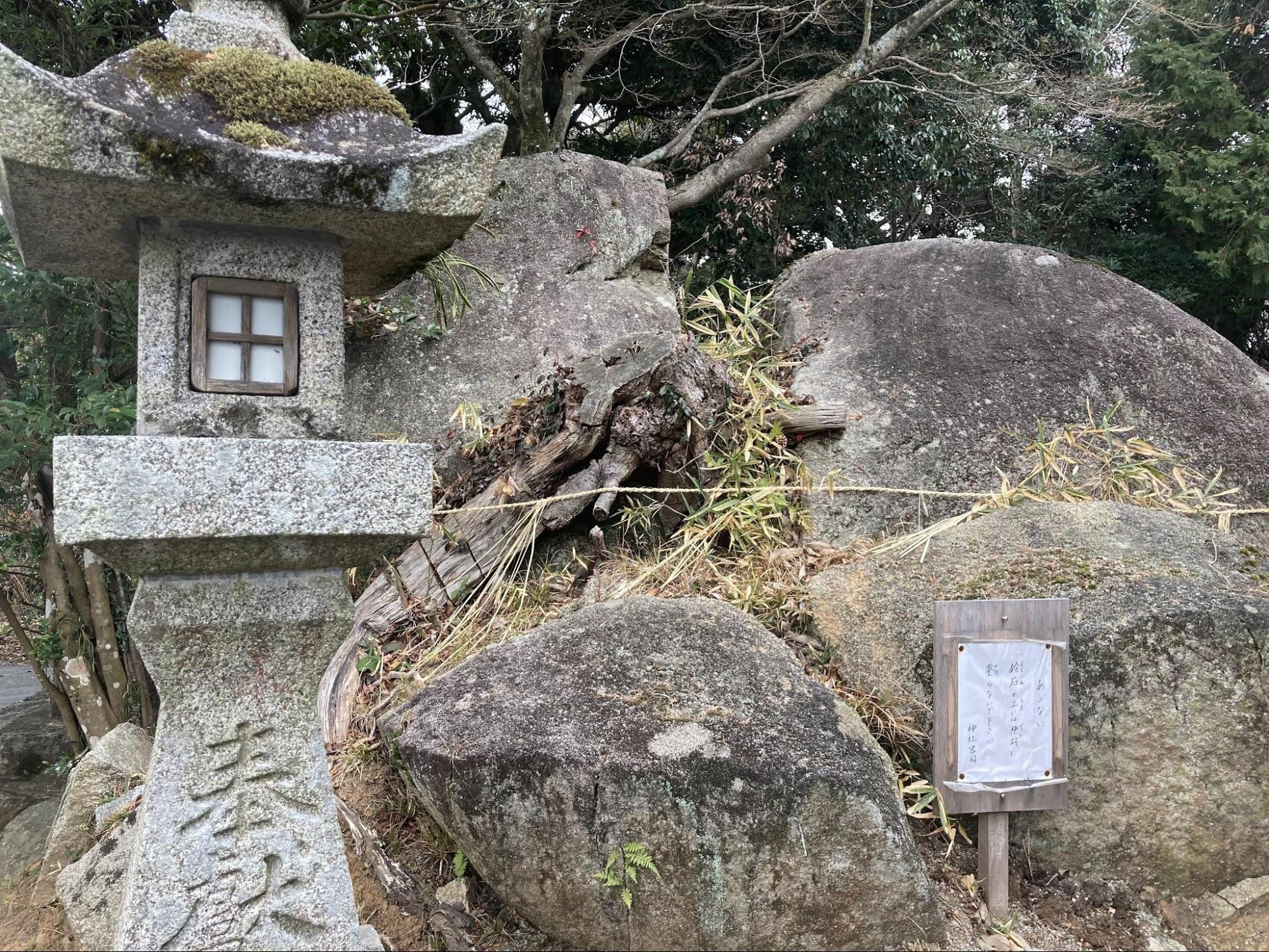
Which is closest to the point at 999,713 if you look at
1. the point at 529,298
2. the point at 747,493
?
the point at 747,493

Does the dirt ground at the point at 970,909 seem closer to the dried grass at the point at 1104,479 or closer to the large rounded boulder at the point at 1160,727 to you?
the large rounded boulder at the point at 1160,727

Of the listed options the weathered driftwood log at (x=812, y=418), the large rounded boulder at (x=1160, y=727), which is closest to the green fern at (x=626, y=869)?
the large rounded boulder at (x=1160, y=727)

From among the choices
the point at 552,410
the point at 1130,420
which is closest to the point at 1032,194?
the point at 1130,420

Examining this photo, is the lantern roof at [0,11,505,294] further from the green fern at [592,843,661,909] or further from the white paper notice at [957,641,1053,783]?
the white paper notice at [957,641,1053,783]

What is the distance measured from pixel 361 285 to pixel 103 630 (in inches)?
120

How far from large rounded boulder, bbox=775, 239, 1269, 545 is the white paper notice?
1.53 metres

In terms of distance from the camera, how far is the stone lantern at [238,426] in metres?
2.00

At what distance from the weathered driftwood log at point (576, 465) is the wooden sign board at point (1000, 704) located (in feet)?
5.35

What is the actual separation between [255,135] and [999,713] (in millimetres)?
2747

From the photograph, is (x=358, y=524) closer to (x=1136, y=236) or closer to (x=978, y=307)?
Answer: (x=978, y=307)

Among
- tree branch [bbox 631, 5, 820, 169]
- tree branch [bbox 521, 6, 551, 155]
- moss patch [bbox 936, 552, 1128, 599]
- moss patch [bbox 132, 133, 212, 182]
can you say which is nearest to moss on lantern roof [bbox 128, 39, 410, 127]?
moss patch [bbox 132, 133, 212, 182]

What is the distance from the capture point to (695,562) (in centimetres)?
391

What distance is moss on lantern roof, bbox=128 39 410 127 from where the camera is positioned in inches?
81.8

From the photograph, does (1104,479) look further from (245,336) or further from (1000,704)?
(245,336)
